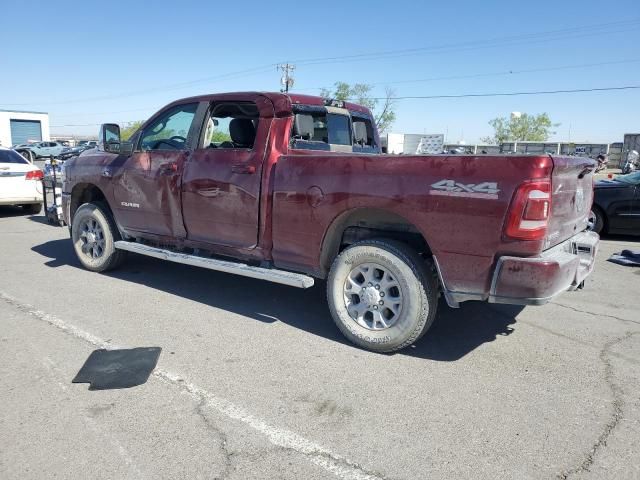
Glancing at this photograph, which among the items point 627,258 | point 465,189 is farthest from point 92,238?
point 627,258

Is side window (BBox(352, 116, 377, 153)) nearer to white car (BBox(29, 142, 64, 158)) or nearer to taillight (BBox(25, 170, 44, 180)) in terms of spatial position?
taillight (BBox(25, 170, 44, 180))

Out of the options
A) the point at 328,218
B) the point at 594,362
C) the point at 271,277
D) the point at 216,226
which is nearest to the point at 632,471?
the point at 594,362

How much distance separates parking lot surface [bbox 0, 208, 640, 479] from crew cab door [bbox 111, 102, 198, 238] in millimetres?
806

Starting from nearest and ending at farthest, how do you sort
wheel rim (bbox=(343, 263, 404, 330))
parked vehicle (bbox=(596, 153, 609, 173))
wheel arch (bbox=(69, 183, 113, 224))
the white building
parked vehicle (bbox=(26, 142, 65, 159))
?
wheel rim (bbox=(343, 263, 404, 330)) < parked vehicle (bbox=(596, 153, 609, 173)) < wheel arch (bbox=(69, 183, 113, 224)) < parked vehicle (bbox=(26, 142, 65, 159)) < the white building

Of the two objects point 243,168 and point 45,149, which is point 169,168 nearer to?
point 243,168

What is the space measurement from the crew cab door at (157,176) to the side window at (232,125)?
0.66 feet

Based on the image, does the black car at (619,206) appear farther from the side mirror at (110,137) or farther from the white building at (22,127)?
the white building at (22,127)

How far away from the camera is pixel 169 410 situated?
10.1 feet

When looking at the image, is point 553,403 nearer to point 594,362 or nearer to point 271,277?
point 594,362

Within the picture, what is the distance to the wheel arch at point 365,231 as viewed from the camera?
3.92m

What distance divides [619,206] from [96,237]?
8577mm

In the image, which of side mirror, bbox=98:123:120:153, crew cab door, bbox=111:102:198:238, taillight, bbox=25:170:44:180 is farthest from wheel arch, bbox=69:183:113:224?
taillight, bbox=25:170:44:180

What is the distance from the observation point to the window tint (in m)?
5.23

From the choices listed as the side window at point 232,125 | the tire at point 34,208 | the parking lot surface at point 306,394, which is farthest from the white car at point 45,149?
the side window at point 232,125
